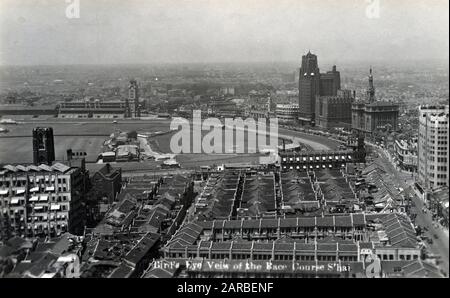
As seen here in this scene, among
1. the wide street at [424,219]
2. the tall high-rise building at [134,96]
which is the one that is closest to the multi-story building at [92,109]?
the tall high-rise building at [134,96]

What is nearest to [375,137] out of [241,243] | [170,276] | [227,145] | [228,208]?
[227,145]

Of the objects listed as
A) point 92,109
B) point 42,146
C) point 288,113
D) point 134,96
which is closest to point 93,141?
point 92,109

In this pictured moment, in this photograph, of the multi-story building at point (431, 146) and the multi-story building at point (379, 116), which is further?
the multi-story building at point (379, 116)

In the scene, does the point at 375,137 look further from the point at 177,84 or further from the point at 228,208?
the point at 177,84

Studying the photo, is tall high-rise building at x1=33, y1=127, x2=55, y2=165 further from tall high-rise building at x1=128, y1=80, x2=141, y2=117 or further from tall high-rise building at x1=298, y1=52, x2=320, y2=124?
tall high-rise building at x1=128, y1=80, x2=141, y2=117

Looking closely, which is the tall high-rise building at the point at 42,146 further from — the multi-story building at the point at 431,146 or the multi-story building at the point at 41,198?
the multi-story building at the point at 431,146
